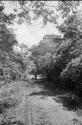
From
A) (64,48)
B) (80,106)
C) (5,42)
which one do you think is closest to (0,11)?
(5,42)

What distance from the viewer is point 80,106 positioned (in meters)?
14.3

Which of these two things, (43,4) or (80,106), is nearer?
(43,4)

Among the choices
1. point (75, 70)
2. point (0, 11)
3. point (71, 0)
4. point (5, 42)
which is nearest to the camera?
point (71, 0)

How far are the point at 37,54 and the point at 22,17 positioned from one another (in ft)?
193

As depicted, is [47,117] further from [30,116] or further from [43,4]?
[43,4]

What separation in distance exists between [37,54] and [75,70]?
167 ft

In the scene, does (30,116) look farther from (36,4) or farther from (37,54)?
(37,54)

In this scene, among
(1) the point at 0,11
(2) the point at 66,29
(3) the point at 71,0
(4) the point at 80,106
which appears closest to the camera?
(3) the point at 71,0

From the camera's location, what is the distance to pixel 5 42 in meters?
12.2

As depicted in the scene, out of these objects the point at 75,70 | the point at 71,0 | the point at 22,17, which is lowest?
the point at 75,70

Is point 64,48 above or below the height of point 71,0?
below

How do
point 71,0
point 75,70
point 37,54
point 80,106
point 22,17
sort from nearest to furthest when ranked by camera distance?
point 71,0 → point 22,17 → point 80,106 → point 75,70 → point 37,54

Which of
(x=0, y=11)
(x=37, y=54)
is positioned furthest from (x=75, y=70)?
(x=37, y=54)

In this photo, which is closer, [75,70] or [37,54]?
[75,70]
